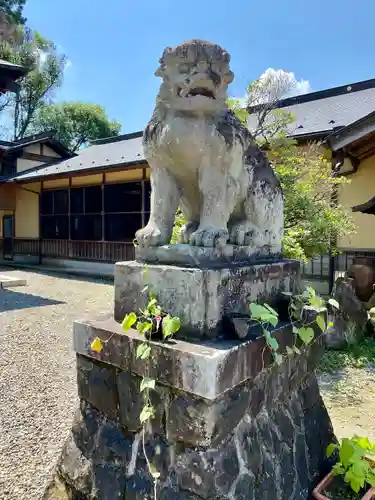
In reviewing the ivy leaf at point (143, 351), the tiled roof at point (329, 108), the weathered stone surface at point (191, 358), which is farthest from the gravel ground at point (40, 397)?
the tiled roof at point (329, 108)

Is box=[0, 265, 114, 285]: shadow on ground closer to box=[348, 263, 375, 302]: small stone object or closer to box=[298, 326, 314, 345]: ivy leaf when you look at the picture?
box=[348, 263, 375, 302]: small stone object

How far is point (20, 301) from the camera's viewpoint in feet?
22.5

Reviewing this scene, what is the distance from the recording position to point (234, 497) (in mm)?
1307

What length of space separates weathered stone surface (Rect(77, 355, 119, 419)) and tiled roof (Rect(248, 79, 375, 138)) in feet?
20.7

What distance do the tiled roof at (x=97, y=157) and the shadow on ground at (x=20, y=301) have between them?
4028mm

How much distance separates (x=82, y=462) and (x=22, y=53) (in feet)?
85.6

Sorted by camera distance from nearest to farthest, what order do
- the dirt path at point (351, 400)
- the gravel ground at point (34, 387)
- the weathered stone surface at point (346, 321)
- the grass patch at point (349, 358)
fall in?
the gravel ground at point (34, 387)
the dirt path at point (351, 400)
the grass patch at point (349, 358)
the weathered stone surface at point (346, 321)

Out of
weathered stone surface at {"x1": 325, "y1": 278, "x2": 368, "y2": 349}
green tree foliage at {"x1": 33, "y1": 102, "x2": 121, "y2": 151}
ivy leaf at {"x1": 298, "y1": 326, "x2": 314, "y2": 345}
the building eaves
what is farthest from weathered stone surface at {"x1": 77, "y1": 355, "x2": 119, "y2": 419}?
green tree foliage at {"x1": 33, "y1": 102, "x2": 121, "y2": 151}

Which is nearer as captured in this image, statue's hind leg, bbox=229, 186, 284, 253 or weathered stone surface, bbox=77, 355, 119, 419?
weathered stone surface, bbox=77, 355, 119, 419

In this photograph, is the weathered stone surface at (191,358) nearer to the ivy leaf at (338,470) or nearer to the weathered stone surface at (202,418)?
the weathered stone surface at (202,418)

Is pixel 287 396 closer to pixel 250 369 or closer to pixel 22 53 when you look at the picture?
pixel 250 369

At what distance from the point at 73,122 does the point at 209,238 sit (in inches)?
1010

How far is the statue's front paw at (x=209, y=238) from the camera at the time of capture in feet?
4.96

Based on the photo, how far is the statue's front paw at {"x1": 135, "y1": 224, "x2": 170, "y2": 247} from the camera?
5.38 ft
